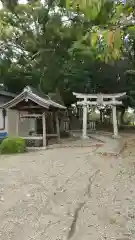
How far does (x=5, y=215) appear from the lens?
5.57m

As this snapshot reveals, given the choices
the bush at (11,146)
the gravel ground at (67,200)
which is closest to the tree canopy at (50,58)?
the bush at (11,146)

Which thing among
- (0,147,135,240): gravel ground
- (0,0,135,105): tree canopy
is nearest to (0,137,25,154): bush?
(0,147,135,240): gravel ground

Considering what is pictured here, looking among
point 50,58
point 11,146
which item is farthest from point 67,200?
point 50,58

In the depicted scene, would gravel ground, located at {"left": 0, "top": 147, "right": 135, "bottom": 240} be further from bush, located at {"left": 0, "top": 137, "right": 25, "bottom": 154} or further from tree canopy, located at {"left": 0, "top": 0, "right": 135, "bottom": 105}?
tree canopy, located at {"left": 0, "top": 0, "right": 135, "bottom": 105}

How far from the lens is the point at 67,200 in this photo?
6516 mm

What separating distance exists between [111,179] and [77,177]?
0.92 m

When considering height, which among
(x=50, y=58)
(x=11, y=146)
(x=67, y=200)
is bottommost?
(x=67, y=200)

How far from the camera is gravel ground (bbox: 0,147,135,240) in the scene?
189 inches

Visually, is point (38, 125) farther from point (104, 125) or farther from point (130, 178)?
point (130, 178)

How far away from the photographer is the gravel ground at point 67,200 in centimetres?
480

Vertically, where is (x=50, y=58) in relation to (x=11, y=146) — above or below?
above

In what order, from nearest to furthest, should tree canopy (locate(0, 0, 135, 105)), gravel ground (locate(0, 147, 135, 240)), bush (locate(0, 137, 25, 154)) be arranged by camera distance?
1. gravel ground (locate(0, 147, 135, 240))
2. bush (locate(0, 137, 25, 154))
3. tree canopy (locate(0, 0, 135, 105))

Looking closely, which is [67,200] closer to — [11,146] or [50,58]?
[11,146]

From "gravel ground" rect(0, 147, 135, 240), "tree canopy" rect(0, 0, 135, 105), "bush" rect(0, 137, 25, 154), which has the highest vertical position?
"tree canopy" rect(0, 0, 135, 105)
